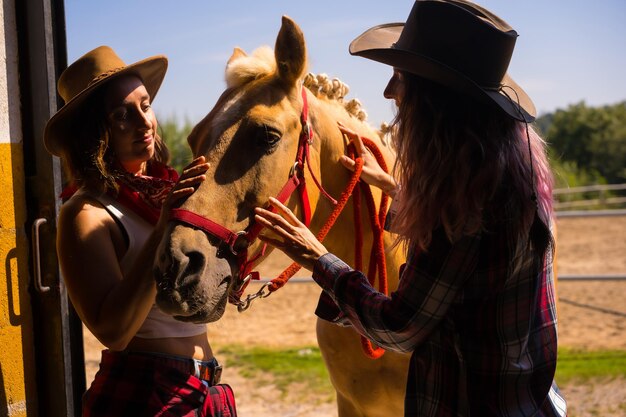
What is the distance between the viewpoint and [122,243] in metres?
1.85

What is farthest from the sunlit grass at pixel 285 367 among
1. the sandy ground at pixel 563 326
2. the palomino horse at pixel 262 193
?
the palomino horse at pixel 262 193

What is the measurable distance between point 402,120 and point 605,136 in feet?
122

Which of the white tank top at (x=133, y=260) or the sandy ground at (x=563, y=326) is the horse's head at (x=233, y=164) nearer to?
the white tank top at (x=133, y=260)

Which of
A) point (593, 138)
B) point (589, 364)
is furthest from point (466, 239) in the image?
point (593, 138)

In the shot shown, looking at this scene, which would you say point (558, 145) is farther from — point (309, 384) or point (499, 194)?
point (499, 194)

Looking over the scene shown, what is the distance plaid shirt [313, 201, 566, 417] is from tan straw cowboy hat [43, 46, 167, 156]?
1.03 m

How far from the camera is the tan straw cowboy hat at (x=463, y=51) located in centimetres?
151

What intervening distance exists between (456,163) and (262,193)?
668 mm

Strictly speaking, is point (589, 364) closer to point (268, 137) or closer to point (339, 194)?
point (339, 194)

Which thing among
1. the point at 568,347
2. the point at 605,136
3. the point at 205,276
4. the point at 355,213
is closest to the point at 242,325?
the point at 568,347

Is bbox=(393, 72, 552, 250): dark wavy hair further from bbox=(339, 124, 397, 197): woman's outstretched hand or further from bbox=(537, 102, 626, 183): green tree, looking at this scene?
bbox=(537, 102, 626, 183): green tree

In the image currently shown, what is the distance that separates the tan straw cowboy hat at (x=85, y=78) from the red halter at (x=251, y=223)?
0.50 m

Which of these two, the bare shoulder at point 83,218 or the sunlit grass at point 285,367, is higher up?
the bare shoulder at point 83,218

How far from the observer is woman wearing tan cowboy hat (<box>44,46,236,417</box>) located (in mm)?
1716
